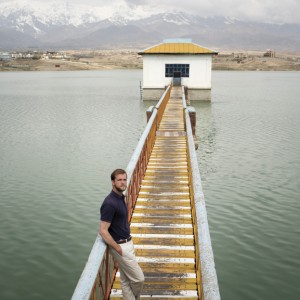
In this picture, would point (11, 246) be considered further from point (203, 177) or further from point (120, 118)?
point (120, 118)

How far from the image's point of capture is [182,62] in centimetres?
4484

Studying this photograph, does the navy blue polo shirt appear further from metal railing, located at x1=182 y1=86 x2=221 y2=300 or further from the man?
metal railing, located at x1=182 y1=86 x2=221 y2=300

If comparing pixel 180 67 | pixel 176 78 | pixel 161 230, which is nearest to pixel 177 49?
pixel 180 67

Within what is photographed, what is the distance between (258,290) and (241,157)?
13624 mm

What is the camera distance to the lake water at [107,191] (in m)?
10.7

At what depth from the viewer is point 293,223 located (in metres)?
14.0

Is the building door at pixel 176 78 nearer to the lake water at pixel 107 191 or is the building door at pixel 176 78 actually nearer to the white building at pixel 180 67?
the white building at pixel 180 67

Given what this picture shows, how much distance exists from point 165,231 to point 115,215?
3.43 metres

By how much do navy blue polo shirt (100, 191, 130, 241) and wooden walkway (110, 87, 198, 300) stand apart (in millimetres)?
1545

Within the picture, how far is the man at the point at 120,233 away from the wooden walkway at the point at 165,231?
0.86m

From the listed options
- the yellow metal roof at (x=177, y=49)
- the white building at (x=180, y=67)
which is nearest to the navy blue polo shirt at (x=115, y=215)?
the white building at (x=180, y=67)

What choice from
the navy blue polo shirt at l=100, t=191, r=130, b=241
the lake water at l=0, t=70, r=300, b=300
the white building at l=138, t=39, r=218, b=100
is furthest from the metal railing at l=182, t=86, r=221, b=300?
the white building at l=138, t=39, r=218, b=100

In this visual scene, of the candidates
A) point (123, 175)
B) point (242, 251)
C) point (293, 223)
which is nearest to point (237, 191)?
point (293, 223)

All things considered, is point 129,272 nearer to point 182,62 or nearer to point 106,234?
point 106,234
